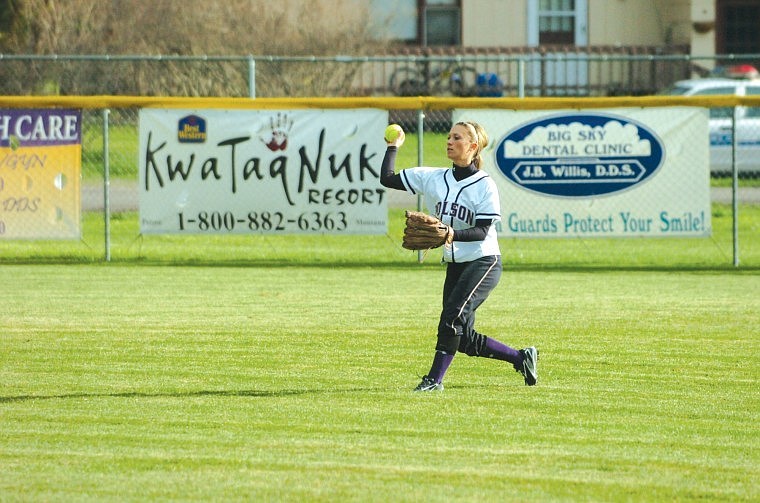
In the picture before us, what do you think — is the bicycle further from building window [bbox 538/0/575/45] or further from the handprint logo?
the handprint logo

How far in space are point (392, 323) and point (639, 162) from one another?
16.0 feet

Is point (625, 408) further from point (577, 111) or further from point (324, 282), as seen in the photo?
point (577, 111)

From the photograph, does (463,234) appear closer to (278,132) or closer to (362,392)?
(362,392)

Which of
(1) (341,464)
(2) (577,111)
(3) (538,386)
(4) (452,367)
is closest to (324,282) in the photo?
(2) (577,111)

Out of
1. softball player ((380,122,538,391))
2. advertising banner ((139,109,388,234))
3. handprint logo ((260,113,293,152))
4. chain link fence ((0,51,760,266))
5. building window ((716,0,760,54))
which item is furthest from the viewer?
building window ((716,0,760,54))

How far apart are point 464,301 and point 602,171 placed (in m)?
7.04

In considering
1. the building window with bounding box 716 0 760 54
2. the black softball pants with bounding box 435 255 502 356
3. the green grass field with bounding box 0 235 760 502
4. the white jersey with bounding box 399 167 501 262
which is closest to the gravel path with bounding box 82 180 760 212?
the green grass field with bounding box 0 235 760 502

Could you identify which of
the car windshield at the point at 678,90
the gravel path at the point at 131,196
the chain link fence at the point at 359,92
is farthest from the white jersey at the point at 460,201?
the car windshield at the point at 678,90

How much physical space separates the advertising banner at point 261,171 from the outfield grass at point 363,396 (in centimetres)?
163

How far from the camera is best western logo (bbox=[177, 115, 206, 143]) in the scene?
14.7 m

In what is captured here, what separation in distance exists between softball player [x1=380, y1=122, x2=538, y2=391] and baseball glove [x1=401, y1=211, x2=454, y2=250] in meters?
0.09

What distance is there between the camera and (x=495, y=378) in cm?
843

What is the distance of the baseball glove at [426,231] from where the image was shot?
7508mm

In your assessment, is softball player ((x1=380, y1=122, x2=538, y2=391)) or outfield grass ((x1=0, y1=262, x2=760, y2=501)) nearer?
outfield grass ((x1=0, y1=262, x2=760, y2=501))
